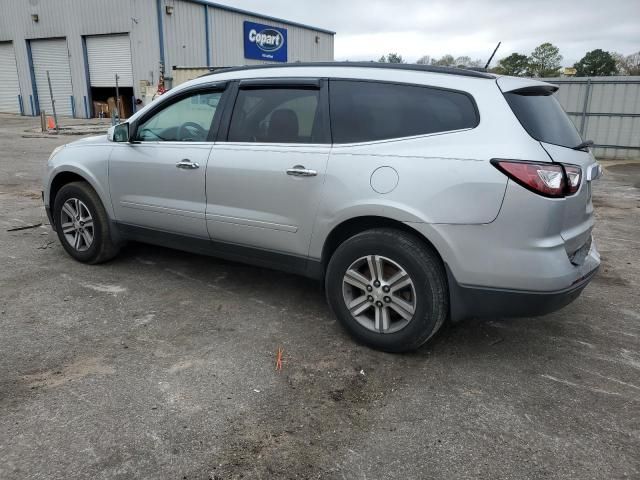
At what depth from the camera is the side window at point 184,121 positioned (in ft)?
13.5

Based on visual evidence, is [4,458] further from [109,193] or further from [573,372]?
[573,372]

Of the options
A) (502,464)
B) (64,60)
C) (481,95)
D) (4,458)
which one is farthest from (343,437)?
(64,60)

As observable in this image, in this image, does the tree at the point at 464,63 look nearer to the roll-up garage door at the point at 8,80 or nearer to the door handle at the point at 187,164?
the door handle at the point at 187,164

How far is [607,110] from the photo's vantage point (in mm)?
14992

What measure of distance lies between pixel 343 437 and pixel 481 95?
206 centimetres

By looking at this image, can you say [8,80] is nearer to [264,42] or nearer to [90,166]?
[264,42]

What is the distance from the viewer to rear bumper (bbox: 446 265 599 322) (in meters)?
2.94

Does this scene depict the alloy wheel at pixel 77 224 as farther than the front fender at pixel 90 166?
Yes

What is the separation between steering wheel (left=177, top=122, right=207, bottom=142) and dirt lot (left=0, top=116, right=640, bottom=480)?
1266 millimetres

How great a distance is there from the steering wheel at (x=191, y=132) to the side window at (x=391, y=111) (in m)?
1.17

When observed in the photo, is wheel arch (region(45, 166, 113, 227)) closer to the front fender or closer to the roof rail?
the front fender

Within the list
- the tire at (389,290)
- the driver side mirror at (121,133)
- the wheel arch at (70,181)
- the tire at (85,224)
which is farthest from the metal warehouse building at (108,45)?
the tire at (389,290)

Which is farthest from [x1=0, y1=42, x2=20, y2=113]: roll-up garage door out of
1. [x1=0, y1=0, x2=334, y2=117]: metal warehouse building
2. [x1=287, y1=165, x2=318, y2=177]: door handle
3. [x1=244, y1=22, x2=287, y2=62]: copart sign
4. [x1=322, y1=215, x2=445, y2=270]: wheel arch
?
[x1=322, y1=215, x2=445, y2=270]: wheel arch

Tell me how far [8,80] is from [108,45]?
867cm
